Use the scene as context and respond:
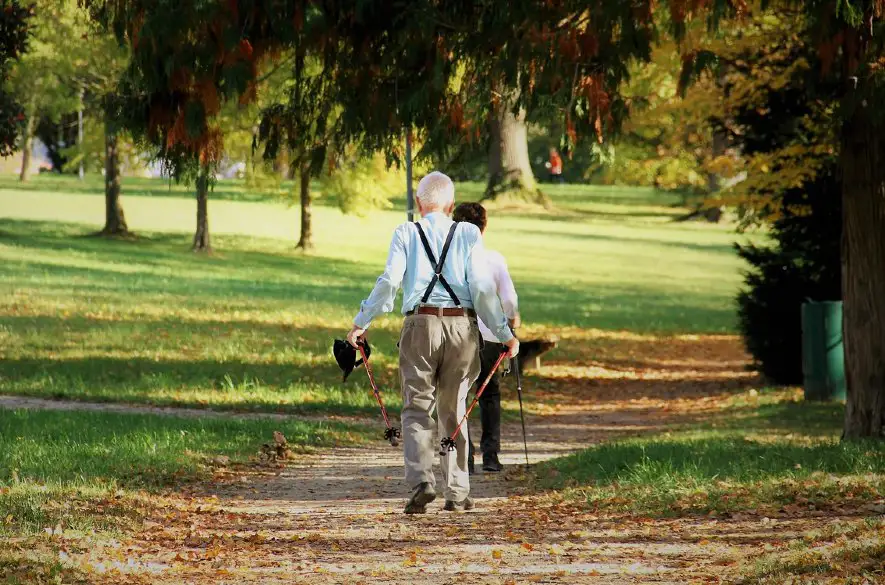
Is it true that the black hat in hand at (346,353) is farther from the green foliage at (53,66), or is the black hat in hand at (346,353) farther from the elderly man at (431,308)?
the green foliage at (53,66)

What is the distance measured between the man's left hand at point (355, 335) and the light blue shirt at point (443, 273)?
0.07 m

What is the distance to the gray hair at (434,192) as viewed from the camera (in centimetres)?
937

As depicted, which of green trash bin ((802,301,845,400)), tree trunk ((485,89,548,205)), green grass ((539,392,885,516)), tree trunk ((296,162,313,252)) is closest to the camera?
green grass ((539,392,885,516))

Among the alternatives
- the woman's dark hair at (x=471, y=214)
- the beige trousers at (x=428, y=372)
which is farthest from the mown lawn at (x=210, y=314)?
the woman's dark hair at (x=471, y=214)

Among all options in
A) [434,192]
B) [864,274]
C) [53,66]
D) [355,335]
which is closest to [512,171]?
[53,66]

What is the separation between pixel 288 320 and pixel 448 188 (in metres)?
18.5

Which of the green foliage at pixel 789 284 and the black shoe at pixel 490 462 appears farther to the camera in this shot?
the green foliage at pixel 789 284

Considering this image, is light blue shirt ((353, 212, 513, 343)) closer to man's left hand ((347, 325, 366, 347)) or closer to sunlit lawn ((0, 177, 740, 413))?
man's left hand ((347, 325, 366, 347))

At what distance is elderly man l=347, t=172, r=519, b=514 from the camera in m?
9.20

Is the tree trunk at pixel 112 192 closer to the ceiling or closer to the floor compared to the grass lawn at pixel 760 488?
closer to the ceiling

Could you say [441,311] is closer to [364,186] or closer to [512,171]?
[364,186]

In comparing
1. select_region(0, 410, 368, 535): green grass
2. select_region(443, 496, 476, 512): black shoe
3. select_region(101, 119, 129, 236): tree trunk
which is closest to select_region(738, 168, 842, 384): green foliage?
select_region(0, 410, 368, 535): green grass

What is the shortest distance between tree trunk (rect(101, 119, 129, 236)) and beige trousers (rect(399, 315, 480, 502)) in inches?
1202

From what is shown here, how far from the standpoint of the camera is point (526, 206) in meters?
67.9
